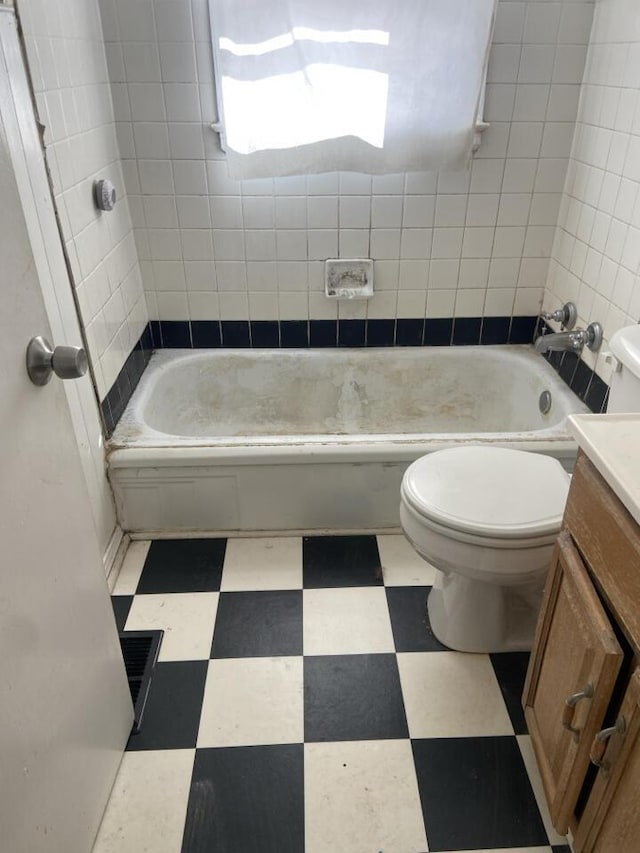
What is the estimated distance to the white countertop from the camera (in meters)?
0.81

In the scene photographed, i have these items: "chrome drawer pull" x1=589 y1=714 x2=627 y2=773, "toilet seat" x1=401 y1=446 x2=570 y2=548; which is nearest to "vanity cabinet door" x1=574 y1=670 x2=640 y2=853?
"chrome drawer pull" x1=589 y1=714 x2=627 y2=773

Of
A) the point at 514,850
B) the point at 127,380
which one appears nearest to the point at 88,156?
the point at 127,380

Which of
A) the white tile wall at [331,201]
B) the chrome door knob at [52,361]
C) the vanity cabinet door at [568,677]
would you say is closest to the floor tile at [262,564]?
the vanity cabinet door at [568,677]

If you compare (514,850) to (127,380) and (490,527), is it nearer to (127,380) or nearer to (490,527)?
(490,527)

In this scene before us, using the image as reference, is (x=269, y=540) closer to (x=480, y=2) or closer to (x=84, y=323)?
(x=84, y=323)

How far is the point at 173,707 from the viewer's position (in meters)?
1.38

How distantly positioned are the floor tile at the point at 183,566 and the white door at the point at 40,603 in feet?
1.92

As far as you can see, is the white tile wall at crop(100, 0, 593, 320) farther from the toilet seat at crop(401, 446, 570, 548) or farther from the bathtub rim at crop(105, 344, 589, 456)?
the toilet seat at crop(401, 446, 570, 548)

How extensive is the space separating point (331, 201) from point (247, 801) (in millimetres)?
1769

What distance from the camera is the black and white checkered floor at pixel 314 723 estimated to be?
3.78ft

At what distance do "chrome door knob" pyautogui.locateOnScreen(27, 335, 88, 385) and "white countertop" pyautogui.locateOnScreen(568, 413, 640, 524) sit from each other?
75 cm

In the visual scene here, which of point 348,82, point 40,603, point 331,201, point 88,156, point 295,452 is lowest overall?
point 295,452

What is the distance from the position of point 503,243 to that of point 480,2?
0.74 meters

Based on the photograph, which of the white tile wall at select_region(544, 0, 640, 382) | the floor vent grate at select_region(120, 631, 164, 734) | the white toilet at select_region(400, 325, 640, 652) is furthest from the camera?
the white tile wall at select_region(544, 0, 640, 382)
